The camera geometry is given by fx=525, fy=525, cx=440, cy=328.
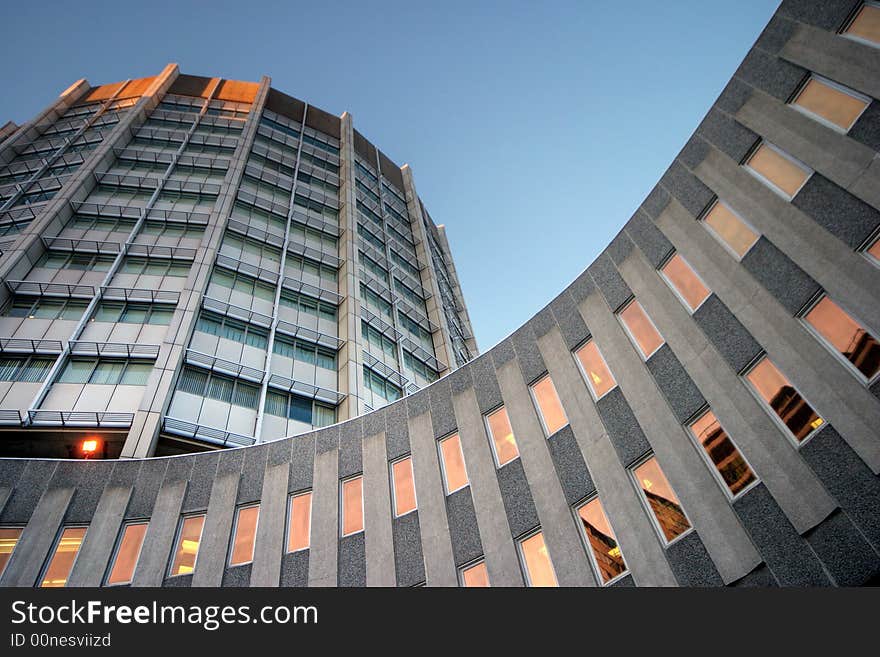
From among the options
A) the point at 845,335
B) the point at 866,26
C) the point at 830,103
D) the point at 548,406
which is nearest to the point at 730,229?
the point at 830,103

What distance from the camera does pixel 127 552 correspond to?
17828 millimetres

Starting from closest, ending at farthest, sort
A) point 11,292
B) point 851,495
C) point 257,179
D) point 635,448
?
point 851,495 → point 635,448 → point 11,292 → point 257,179

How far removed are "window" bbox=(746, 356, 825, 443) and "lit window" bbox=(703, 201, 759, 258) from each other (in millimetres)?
2763

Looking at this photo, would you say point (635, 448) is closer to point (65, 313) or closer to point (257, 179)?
point (65, 313)

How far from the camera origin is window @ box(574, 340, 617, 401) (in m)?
13.8

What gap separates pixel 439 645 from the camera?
306 inches

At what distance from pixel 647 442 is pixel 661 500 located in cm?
132

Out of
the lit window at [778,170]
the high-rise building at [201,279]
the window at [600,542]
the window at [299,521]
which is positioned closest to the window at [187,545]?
the window at [299,521]

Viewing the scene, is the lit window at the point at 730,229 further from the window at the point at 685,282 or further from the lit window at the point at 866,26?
the lit window at the point at 866,26

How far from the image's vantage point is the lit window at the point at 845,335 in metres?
9.33

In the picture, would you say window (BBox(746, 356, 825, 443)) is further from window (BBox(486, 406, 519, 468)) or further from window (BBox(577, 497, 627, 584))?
window (BBox(486, 406, 519, 468))

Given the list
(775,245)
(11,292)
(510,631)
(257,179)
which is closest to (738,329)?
(775,245)

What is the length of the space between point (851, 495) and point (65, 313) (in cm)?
3596

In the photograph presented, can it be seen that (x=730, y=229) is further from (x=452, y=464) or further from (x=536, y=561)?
(x=452, y=464)
